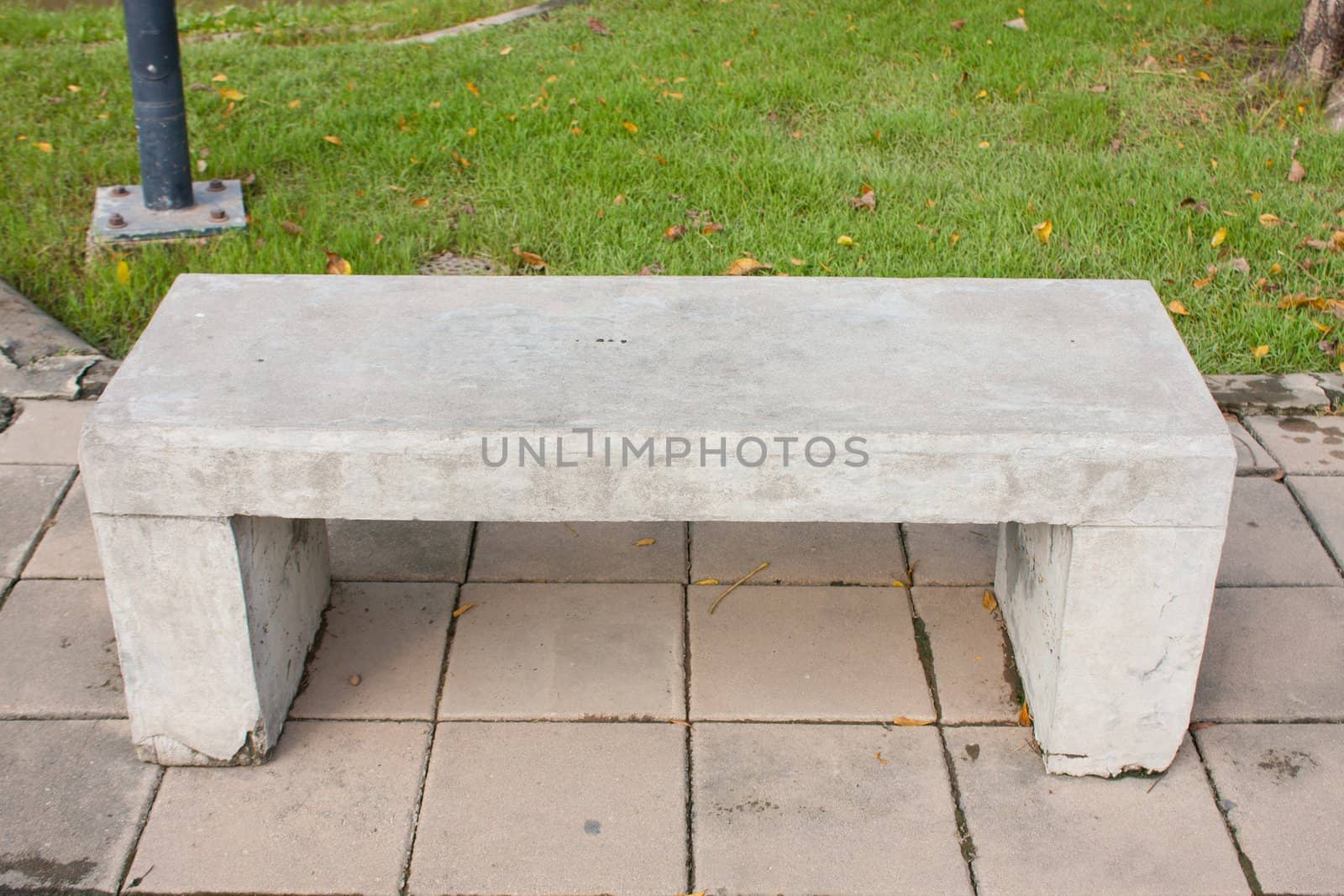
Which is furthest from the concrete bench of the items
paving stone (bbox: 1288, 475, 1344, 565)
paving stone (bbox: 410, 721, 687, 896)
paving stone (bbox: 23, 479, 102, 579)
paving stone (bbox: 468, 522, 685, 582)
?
paving stone (bbox: 1288, 475, 1344, 565)

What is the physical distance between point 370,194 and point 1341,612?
139 inches

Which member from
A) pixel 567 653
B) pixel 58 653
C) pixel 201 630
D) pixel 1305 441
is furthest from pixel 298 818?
pixel 1305 441

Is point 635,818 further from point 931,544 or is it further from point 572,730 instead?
point 931,544

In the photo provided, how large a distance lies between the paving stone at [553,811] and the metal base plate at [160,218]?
2503 millimetres

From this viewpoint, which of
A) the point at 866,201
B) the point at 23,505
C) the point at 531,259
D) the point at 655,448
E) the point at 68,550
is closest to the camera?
the point at 655,448

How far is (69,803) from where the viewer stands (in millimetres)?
2521

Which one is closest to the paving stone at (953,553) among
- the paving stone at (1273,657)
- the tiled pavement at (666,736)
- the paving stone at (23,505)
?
the tiled pavement at (666,736)

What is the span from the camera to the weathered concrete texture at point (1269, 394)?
3.91 metres

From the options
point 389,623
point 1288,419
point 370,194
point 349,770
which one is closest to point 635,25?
point 370,194

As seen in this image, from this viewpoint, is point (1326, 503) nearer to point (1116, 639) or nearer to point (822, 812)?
point (1116, 639)

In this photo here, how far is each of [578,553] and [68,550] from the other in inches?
50.2

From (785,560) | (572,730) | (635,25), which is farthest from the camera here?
(635,25)

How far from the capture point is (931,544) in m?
3.35

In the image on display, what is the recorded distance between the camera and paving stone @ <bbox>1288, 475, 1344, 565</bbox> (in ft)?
11.0
